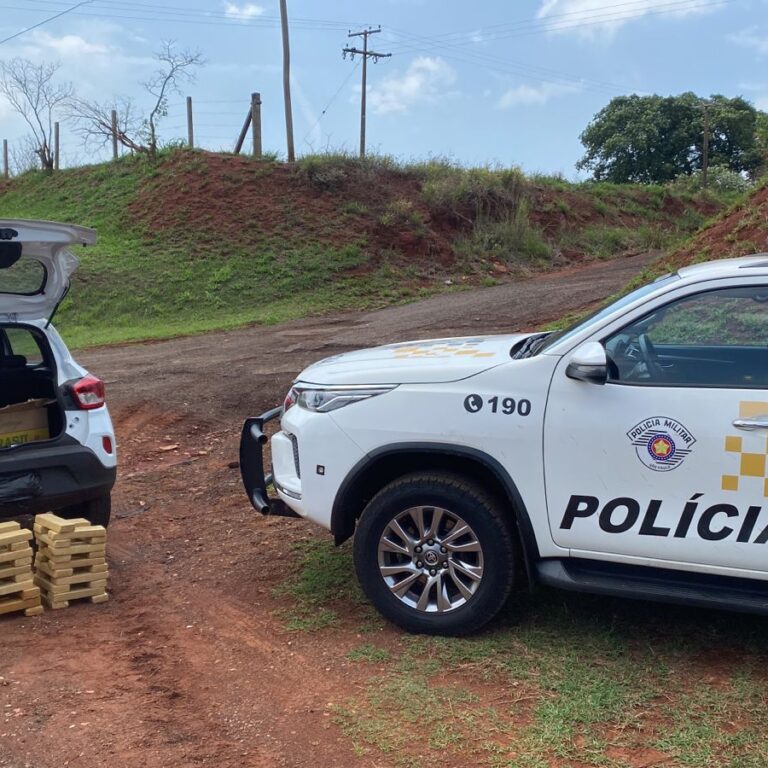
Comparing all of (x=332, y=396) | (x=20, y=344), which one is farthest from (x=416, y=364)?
(x=20, y=344)

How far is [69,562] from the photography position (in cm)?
491

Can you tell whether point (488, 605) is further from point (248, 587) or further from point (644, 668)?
point (248, 587)

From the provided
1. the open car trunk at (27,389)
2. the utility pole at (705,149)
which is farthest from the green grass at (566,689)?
the utility pole at (705,149)

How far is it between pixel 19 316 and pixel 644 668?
4.42m

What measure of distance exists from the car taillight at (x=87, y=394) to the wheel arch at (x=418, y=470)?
1962mm

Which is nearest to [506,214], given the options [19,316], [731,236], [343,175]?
[343,175]

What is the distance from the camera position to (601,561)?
409 centimetres

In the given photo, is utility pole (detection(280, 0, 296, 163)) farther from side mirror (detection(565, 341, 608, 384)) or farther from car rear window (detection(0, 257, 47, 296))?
side mirror (detection(565, 341, 608, 384))

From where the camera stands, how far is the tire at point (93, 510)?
5613mm

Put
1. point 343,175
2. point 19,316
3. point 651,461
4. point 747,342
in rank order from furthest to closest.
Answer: point 343,175 < point 19,316 < point 747,342 < point 651,461

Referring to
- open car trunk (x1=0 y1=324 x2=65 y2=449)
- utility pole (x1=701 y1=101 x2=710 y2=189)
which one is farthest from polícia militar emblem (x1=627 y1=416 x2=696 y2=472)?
utility pole (x1=701 y1=101 x2=710 y2=189)

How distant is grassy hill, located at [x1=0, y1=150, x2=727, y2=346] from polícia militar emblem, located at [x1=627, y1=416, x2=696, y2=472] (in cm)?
1425

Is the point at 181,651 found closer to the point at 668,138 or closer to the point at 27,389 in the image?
the point at 27,389

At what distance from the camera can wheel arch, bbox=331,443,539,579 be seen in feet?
13.6
